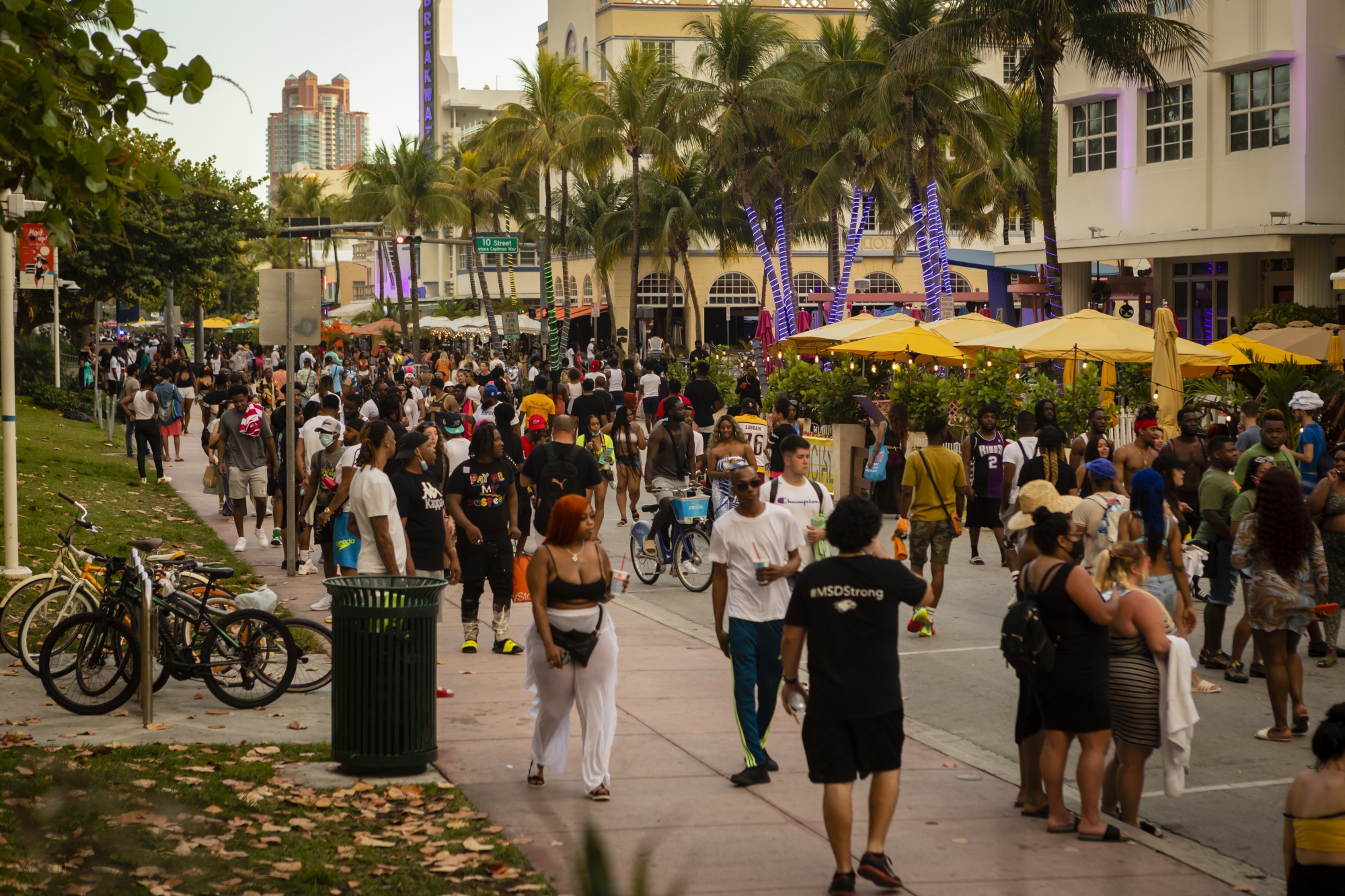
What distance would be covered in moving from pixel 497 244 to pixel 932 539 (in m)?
29.5

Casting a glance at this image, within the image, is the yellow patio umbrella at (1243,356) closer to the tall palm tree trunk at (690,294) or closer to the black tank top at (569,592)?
the black tank top at (569,592)

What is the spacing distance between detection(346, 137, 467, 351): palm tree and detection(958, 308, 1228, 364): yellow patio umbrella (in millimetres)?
49233

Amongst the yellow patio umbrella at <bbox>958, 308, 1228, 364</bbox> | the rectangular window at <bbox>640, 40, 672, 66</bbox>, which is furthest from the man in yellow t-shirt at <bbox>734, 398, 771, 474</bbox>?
the rectangular window at <bbox>640, 40, 672, 66</bbox>

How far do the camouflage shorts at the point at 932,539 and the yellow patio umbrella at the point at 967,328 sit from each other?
12.2 m

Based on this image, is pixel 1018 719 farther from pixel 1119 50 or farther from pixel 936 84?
pixel 936 84

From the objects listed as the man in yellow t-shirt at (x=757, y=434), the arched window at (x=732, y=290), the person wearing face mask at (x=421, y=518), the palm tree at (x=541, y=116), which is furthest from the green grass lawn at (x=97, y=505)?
the arched window at (x=732, y=290)

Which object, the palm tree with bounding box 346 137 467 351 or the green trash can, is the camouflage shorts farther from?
the palm tree with bounding box 346 137 467 351

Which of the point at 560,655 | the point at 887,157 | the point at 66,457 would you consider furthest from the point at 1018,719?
the point at 887,157

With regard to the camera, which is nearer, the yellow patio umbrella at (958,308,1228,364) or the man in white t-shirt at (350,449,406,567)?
the man in white t-shirt at (350,449,406,567)

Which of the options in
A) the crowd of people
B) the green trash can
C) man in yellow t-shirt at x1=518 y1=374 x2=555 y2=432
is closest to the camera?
the crowd of people

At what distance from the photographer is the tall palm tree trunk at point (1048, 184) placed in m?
27.7

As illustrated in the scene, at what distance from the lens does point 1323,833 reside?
4.97 m

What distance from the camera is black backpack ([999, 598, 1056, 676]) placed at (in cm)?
618

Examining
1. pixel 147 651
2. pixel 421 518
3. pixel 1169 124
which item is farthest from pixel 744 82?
A: pixel 147 651
